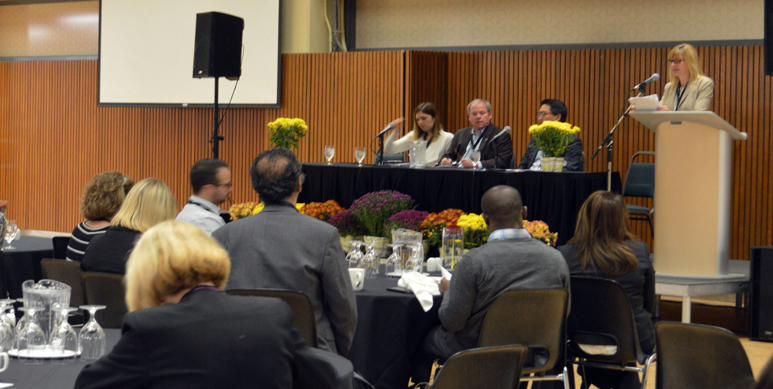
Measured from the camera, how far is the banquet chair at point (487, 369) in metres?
2.49

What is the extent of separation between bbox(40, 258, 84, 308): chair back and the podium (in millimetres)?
3767

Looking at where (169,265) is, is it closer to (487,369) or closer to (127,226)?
(487,369)

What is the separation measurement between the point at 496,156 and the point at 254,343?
15.2ft

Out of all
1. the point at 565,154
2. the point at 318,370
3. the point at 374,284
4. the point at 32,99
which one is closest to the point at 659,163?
the point at 565,154

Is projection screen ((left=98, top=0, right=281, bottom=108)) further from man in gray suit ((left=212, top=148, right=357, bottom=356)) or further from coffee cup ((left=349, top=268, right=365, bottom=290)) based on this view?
man in gray suit ((left=212, top=148, right=357, bottom=356))

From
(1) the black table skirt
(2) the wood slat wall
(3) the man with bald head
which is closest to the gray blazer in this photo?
(3) the man with bald head

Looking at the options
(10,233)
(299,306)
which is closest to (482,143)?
(10,233)

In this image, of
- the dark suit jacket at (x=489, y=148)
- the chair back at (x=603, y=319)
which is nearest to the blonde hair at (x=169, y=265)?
the chair back at (x=603, y=319)

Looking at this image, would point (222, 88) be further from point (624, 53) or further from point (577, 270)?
point (577, 270)

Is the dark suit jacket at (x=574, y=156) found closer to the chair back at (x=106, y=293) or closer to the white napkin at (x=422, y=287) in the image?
the white napkin at (x=422, y=287)

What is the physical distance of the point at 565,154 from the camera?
6023mm

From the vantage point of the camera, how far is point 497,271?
3.37 m

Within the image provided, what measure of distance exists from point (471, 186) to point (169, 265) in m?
4.14

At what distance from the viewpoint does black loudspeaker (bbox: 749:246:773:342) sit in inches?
238
